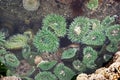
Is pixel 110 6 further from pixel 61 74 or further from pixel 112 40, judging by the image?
pixel 61 74

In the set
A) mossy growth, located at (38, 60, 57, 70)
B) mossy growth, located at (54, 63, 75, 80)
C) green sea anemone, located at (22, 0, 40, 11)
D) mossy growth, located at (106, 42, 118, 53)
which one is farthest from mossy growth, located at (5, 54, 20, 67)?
mossy growth, located at (106, 42, 118, 53)

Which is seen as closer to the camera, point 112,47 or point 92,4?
point 112,47

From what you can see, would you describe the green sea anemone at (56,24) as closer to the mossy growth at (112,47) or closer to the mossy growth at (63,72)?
the mossy growth at (63,72)

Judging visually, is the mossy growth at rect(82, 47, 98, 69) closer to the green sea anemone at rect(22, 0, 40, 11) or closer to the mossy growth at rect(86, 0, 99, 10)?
the mossy growth at rect(86, 0, 99, 10)

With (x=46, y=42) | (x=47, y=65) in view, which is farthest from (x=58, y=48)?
(x=47, y=65)

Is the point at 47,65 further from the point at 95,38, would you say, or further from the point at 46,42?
the point at 95,38

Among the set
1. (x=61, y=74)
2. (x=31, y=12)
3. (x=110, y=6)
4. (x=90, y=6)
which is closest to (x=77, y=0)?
(x=90, y=6)
